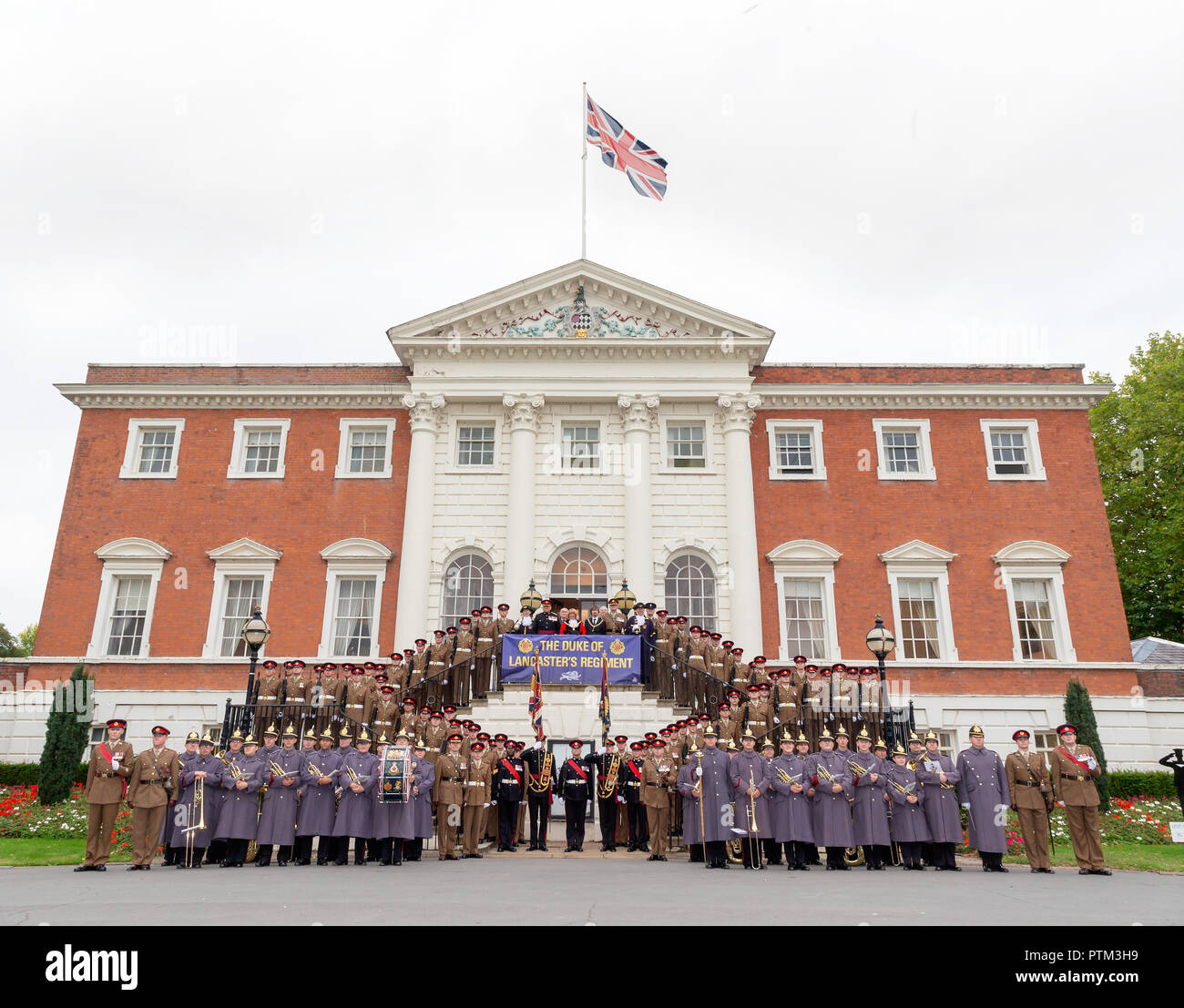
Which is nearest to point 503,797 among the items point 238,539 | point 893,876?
point 893,876

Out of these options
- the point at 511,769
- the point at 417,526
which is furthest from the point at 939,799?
the point at 417,526

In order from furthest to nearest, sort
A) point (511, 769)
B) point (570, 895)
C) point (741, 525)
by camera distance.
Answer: point (741, 525) < point (511, 769) < point (570, 895)

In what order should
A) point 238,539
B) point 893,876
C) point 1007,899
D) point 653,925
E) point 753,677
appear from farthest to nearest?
point 238,539, point 753,677, point 893,876, point 1007,899, point 653,925

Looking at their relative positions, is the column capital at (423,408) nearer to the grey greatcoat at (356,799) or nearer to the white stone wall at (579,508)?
the white stone wall at (579,508)

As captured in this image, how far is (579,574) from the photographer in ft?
85.3

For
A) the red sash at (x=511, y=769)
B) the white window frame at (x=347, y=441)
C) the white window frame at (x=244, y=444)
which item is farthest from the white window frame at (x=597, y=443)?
the red sash at (x=511, y=769)

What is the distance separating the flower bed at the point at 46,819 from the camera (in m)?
18.5

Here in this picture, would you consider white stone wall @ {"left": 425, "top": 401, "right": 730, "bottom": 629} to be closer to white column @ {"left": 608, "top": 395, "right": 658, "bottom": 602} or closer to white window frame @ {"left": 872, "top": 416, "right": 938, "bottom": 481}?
white column @ {"left": 608, "top": 395, "right": 658, "bottom": 602}

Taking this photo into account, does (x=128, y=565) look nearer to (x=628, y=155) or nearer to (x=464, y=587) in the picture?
(x=464, y=587)

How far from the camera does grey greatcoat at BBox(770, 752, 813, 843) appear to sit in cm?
1302

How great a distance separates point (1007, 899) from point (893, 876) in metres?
2.80

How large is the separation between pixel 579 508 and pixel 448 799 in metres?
13.2

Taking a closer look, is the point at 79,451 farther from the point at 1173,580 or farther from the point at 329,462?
→ the point at 1173,580
